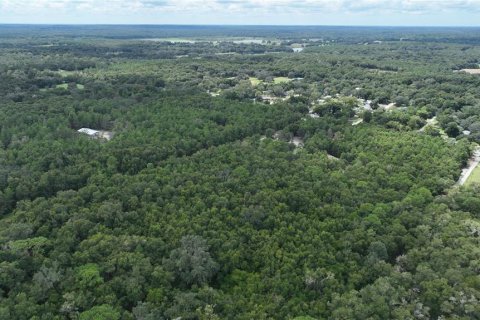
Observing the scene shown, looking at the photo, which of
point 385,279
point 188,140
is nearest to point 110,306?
point 385,279

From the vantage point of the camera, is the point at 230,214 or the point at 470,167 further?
the point at 470,167

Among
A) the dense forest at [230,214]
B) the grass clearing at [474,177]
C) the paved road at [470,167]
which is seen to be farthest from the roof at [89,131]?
the grass clearing at [474,177]

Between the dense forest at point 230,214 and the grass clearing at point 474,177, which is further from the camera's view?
the grass clearing at point 474,177

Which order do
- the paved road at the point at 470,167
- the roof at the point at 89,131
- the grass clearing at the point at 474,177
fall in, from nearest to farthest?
1. the grass clearing at the point at 474,177
2. the paved road at the point at 470,167
3. the roof at the point at 89,131

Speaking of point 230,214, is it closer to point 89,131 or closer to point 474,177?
point 474,177

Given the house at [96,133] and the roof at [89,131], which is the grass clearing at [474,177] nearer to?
the house at [96,133]

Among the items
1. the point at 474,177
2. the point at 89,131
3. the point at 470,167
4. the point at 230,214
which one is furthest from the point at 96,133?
the point at 470,167

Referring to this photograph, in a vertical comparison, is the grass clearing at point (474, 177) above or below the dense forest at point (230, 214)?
below

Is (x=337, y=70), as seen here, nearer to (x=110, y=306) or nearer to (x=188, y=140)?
(x=188, y=140)
